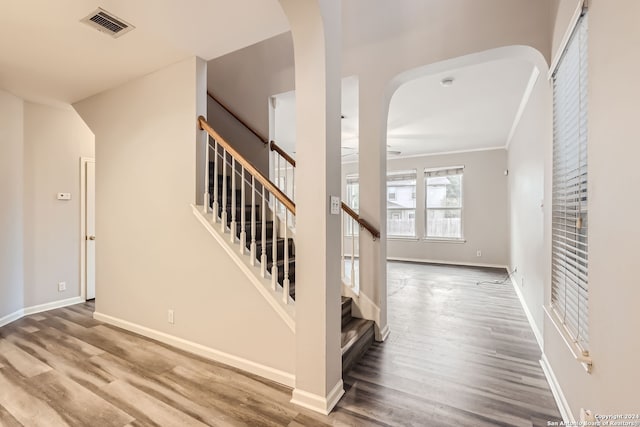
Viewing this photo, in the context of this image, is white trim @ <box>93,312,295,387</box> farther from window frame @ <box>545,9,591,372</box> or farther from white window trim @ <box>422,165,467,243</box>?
white window trim @ <box>422,165,467,243</box>

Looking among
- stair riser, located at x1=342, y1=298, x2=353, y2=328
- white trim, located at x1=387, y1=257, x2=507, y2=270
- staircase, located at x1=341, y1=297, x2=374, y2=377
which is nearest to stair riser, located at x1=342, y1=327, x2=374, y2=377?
staircase, located at x1=341, y1=297, x2=374, y2=377

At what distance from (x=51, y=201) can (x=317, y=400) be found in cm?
426

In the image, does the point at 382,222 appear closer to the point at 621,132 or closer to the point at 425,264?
the point at 621,132

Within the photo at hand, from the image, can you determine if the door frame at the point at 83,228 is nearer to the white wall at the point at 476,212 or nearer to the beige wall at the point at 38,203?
the beige wall at the point at 38,203

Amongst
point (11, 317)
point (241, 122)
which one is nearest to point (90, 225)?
point (11, 317)

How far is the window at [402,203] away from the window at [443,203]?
35 cm

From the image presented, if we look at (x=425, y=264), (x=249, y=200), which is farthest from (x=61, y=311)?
(x=425, y=264)

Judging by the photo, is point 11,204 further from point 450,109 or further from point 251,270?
point 450,109

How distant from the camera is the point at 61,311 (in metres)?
3.71

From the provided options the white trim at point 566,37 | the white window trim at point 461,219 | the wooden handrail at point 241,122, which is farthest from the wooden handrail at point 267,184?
the white window trim at point 461,219

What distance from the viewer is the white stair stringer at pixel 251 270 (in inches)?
82.4

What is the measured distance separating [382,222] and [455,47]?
1.63 m

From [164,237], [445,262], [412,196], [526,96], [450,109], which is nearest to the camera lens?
[164,237]

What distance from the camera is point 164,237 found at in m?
2.76
